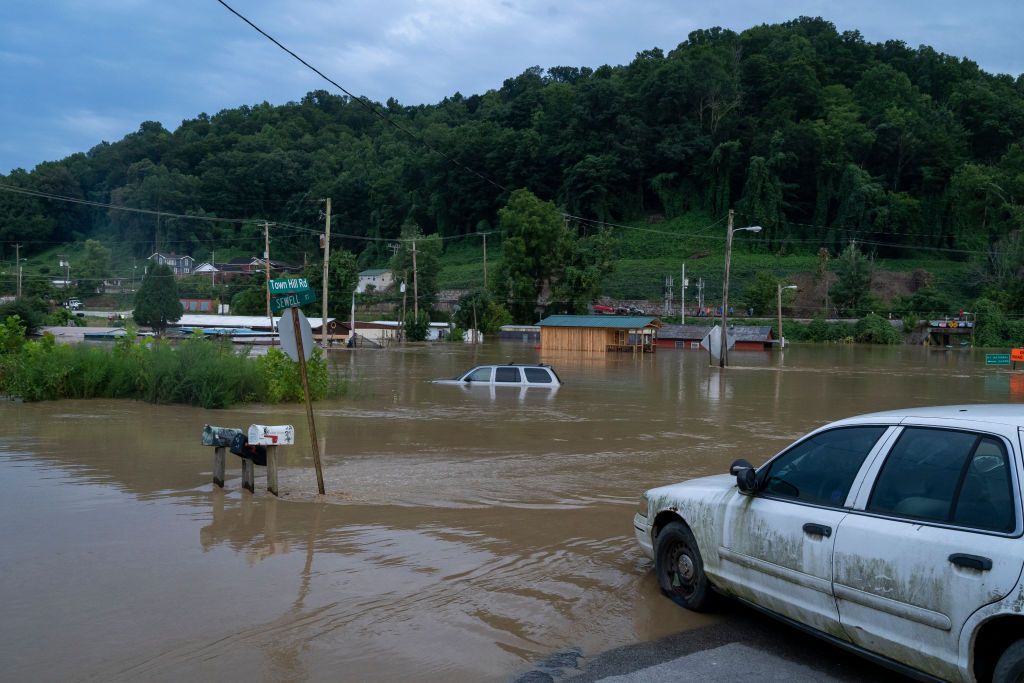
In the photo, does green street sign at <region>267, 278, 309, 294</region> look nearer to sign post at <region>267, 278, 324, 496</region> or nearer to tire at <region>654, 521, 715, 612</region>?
sign post at <region>267, 278, 324, 496</region>

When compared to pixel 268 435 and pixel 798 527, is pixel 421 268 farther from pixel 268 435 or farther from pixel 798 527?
pixel 798 527

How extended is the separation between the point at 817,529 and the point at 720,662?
1.04 metres

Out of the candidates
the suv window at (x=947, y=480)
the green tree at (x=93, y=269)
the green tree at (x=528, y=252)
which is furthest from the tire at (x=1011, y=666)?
the green tree at (x=93, y=269)

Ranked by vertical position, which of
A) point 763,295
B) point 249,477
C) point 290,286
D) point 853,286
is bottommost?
point 249,477

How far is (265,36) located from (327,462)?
7506mm

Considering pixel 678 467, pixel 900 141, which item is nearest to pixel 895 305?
Answer: pixel 900 141

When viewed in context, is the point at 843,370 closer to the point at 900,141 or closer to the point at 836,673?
the point at 836,673

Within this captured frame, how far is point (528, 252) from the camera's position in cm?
8056

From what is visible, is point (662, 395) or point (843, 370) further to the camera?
point (843, 370)

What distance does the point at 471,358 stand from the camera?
48031 millimetres

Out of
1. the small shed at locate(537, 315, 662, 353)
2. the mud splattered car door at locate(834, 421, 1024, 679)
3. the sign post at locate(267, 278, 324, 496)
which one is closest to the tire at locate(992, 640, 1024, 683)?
the mud splattered car door at locate(834, 421, 1024, 679)

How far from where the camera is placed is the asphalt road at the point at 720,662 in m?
5.00

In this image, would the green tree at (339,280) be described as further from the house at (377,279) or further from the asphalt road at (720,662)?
the asphalt road at (720,662)

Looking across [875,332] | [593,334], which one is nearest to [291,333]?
[593,334]
